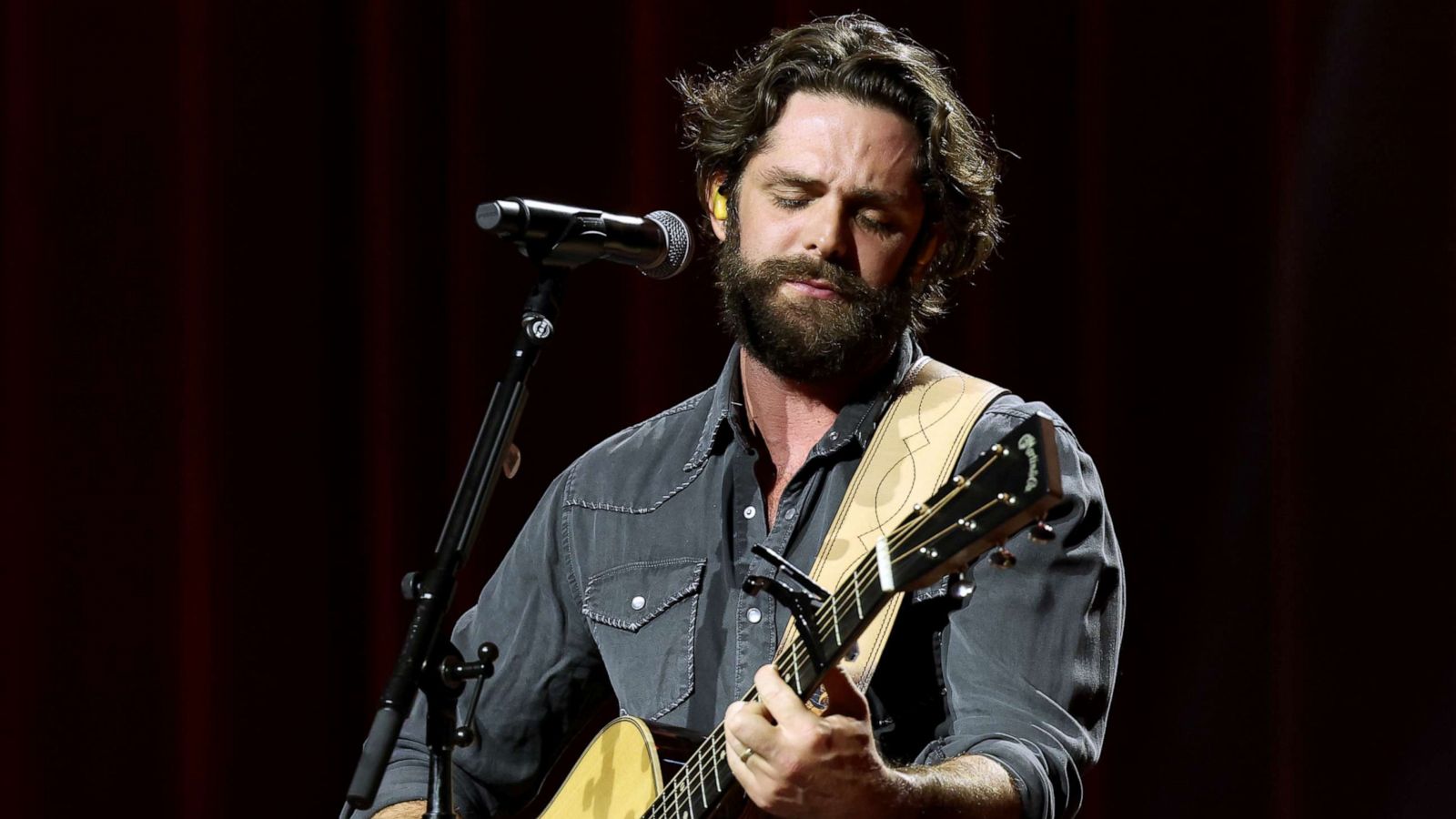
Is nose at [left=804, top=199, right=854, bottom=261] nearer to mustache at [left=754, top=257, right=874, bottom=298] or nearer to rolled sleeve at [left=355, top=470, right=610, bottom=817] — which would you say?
mustache at [left=754, top=257, right=874, bottom=298]

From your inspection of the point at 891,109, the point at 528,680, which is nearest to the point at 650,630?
the point at 528,680

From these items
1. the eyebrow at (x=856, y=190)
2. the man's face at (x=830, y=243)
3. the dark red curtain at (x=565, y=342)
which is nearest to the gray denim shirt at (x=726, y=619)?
the man's face at (x=830, y=243)

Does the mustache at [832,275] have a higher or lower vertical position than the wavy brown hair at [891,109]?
lower

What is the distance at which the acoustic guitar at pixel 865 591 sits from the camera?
1.42m

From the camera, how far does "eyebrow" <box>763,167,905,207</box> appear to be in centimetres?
215

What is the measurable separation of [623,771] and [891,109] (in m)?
0.99

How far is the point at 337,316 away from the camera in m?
3.14

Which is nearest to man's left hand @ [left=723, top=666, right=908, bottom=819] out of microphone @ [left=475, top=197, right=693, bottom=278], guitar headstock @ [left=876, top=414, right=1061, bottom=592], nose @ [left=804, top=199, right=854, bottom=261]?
guitar headstock @ [left=876, top=414, right=1061, bottom=592]

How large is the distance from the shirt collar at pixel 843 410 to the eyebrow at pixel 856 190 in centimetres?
19

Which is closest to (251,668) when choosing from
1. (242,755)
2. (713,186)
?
(242,755)

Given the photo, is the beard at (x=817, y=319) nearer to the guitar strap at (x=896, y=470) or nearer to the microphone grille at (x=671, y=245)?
the guitar strap at (x=896, y=470)

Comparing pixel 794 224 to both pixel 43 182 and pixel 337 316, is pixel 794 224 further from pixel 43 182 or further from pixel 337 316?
pixel 43 182

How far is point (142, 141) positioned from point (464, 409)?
788mm

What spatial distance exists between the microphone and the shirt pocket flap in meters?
0.56
